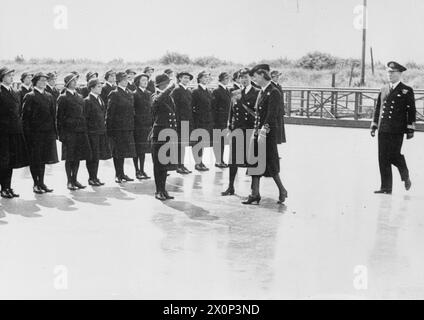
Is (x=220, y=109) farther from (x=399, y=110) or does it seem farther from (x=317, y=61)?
(x=317, y=61)

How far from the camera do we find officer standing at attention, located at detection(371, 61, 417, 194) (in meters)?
8.22

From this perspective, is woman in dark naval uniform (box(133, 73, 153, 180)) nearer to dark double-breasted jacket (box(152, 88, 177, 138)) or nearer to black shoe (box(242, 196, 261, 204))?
dark double-breasted jacket (box(152, 88, 177, 138))

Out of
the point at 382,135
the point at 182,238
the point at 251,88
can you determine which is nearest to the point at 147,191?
the point at 251,88

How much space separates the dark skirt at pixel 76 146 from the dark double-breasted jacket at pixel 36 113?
341 millimetres

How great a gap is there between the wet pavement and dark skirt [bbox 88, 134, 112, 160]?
45 cm

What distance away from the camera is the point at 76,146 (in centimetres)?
849

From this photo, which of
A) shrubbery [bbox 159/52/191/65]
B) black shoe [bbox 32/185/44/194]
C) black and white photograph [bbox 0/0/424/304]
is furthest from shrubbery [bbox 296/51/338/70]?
black shoe [bbox 32/185/44/194]

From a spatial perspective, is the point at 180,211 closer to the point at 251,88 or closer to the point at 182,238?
the point at 182,238

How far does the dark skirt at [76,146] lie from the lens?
841cm

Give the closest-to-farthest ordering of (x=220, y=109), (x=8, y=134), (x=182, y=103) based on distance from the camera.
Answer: (x=8, y=134)
(x=182, y=103)
(x=220, y=109)

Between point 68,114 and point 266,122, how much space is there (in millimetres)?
2763

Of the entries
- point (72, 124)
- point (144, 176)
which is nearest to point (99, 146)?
point (72, 124)

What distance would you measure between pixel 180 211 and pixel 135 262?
6.97 feet

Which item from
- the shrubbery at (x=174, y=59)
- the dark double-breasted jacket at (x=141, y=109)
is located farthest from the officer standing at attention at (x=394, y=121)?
the shrubbery at (x=174, y=59)
